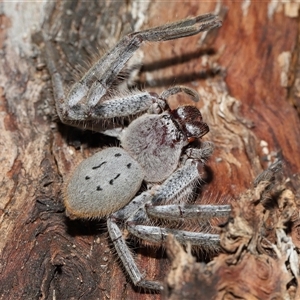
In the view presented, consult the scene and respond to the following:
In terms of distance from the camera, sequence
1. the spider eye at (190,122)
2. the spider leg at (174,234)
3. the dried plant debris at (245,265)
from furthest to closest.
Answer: the spider eye at (190,122)
the spider leg at (174,234)
the dried plant debris at (245,265)

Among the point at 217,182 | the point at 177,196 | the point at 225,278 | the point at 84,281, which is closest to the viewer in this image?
the point at 225,278

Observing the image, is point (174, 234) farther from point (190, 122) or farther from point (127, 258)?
Answer: point (190, 122)

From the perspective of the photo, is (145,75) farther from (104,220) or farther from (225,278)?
(225,278)

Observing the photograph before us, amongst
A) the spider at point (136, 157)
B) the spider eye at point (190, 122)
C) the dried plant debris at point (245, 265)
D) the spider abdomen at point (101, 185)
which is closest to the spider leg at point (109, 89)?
the spider at point (136, 157)

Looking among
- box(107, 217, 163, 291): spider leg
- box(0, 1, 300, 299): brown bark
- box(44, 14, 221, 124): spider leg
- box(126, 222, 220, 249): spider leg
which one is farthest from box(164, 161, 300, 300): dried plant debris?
box(44, 14, 221, 124): spider leg

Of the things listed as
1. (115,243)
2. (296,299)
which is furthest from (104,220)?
(296,299)

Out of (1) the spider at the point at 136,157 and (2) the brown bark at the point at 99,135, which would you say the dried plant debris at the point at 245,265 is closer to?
(1) the spider at the point at 136,157
